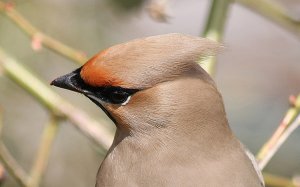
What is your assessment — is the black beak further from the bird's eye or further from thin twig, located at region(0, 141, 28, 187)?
thin twig, located at region(0, 141, 28, 187)

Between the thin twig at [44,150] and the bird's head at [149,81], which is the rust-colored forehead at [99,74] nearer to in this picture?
the bird's head at [149,81]

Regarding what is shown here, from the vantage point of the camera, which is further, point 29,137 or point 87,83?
point 29,137

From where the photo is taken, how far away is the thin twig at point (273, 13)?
3691mm

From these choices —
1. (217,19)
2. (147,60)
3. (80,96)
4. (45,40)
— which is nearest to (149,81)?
(147,60)

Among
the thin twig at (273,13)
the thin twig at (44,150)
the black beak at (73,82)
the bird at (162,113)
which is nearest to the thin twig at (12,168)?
the thin twig at (44,150)

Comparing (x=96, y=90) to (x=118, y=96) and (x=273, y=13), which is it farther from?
(x=273, y=13)

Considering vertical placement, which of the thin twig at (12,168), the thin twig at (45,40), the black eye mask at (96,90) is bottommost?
the thin twig at (12,168)

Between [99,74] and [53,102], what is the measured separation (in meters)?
0.64

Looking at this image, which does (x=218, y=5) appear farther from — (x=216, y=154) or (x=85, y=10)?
(x=85, y=10)

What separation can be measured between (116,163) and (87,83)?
33 cm

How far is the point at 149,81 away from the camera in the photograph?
10.3 feet

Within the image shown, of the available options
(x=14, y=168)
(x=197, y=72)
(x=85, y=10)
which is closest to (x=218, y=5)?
(x=197, y=72)

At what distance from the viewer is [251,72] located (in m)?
6.17

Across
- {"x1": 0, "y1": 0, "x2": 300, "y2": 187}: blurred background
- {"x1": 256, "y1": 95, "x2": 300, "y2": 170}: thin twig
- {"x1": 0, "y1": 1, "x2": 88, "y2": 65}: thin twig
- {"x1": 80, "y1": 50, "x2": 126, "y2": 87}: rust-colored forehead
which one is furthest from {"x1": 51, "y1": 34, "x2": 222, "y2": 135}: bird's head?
{"x1": 0, "y1": 0, "x2": 300, "y2": 187}: blurred background
